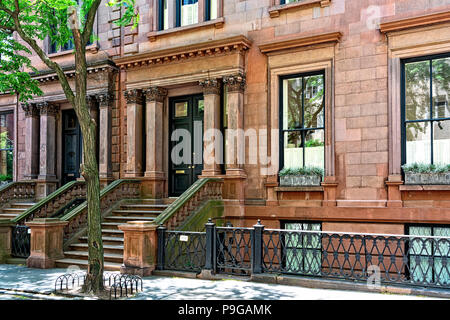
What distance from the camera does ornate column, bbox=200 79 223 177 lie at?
14531 millimetres

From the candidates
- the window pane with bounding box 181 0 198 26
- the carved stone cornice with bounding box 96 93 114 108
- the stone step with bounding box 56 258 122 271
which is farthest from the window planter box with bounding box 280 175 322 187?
the carved stone cornice with bounding box 96 93 114 108

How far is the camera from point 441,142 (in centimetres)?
1159

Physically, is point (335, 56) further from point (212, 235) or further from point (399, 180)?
point (212, 235)

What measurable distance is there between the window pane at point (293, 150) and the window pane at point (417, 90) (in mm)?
3201

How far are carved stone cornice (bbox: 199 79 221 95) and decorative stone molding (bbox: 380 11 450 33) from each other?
531 cm

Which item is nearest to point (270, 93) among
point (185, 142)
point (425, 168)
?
point (185, 142)

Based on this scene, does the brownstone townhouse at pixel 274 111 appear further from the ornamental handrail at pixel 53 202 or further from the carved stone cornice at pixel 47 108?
the ornamental handrail at pixel 53 202

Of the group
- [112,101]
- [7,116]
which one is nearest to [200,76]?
[112,101]

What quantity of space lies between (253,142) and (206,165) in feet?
5.70

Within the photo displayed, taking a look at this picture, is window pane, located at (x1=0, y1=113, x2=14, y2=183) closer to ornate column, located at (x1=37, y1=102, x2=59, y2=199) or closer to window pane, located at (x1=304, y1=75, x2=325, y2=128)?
ornate column, located at (x1=37, y1=102, x2=59, y2=199)

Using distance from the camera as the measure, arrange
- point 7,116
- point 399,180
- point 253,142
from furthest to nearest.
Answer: point 7,116 → point 253,142 → point 399,180

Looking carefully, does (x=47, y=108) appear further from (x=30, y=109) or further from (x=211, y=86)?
(x=211, y=86)

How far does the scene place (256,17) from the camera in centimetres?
1434

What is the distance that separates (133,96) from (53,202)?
4.72 metres
